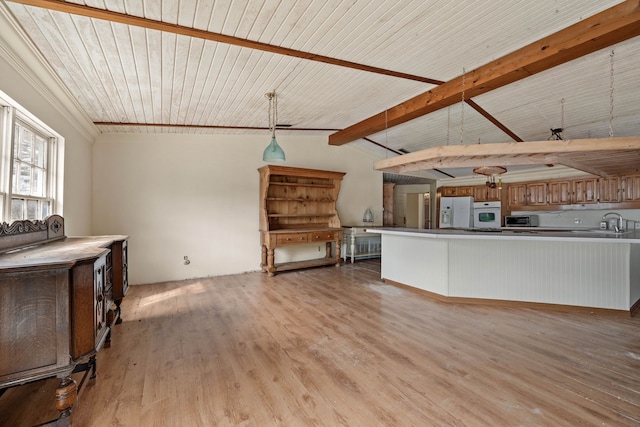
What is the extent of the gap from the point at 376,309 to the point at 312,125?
3261mm

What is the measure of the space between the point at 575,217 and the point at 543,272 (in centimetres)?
376

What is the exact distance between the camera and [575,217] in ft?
19.0

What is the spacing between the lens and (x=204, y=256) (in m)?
4.76

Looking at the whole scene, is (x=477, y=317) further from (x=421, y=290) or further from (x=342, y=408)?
(x=342, y=408)

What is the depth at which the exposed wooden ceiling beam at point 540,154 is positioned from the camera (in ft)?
7.39

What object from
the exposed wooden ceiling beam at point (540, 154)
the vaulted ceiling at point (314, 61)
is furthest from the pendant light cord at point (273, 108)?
the exposed wooden ceiling beam at point (540, 154)

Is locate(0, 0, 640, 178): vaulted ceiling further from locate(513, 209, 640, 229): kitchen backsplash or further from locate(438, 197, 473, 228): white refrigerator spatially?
locate(438, 197, 473, 228): white refrigerator

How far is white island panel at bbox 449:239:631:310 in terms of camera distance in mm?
3012

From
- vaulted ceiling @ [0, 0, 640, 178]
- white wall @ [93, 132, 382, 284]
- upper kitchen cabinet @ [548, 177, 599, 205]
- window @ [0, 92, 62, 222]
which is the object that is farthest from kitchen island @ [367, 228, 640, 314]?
window @ [0, 92, 62, 222]

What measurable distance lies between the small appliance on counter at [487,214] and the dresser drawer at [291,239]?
4632 mm

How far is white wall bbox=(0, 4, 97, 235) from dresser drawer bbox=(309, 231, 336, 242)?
11.0ft

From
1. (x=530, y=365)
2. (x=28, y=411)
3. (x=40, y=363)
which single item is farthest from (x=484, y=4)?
(x=28, y=411)

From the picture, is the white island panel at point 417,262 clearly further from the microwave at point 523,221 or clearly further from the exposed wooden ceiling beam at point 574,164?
the microwave at point 523,221

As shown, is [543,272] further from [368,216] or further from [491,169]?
[368,216]
